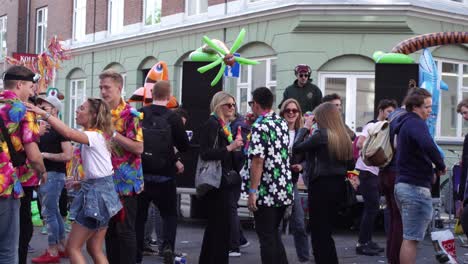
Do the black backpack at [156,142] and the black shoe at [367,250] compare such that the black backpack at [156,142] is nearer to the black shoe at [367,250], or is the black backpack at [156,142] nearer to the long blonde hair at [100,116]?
the long blonde hair at [100,116]

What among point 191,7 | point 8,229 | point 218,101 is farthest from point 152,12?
point 8,229

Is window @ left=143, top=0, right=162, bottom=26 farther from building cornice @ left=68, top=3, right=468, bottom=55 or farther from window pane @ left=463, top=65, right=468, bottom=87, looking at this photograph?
window pane @ left=463, top=65, right=468, bottom=87

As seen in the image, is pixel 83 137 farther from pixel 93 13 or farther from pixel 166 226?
pixel 93 13

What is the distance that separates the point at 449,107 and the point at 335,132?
10818mm

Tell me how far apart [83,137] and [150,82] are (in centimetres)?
516

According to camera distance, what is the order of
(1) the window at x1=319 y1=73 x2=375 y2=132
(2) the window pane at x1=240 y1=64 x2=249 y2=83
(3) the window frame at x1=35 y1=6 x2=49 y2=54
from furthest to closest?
(3) the window frame at x1=35 y1=6 x2=49 y2=54 → (2) the window pane at x1=240 y1=64 x2=249 y2=83 → (1) the window at x1=319 y1=73 x2=375 y2=132

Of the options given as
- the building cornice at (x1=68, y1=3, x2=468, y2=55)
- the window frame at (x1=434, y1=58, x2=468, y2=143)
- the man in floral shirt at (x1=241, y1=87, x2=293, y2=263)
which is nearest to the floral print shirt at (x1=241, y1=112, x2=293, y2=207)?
the man in floral shirt at (x1=241, y1=87, x2=293, y2=263)

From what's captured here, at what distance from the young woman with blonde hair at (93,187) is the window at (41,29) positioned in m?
22.9

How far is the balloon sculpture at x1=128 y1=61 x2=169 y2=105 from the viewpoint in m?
9.86

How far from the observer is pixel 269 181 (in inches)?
255

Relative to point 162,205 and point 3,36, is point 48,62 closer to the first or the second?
point 3,36

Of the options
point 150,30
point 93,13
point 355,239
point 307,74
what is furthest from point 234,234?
point 93,13

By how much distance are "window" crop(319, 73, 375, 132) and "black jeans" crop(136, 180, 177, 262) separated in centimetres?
887

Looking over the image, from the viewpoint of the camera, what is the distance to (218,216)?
6754mm
